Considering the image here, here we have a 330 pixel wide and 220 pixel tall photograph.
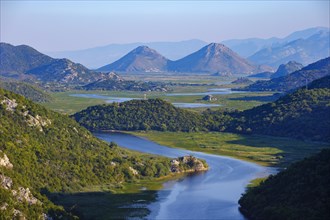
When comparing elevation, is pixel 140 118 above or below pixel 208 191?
above

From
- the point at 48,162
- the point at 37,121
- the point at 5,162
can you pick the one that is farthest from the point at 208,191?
the point at 37,121

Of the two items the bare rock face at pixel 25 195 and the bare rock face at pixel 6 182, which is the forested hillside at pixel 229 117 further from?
the bare rock face at pixel 6 182

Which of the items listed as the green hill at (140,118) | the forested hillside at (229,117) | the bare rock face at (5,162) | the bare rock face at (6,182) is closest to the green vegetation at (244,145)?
the forested hillside at (229,117)

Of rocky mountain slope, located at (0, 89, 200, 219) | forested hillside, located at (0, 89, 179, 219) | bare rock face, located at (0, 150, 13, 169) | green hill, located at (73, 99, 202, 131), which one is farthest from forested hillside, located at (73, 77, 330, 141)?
bare rock face, located at (0, 150, 13, 169)

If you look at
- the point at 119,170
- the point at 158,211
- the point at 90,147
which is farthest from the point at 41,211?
the point at 90,147

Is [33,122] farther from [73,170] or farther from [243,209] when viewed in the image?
[243,209]

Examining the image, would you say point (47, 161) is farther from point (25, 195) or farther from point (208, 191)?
point (208, 191)
